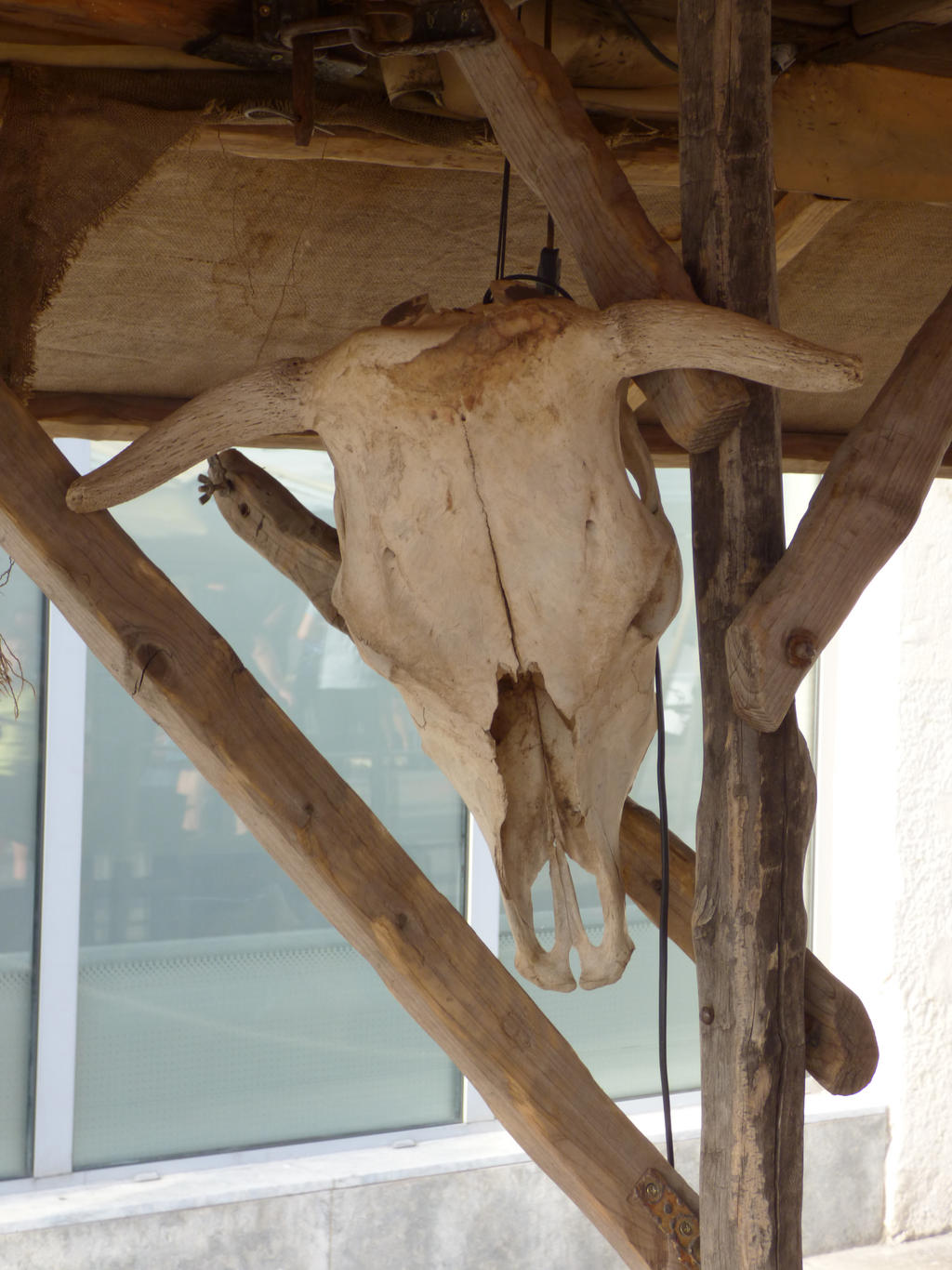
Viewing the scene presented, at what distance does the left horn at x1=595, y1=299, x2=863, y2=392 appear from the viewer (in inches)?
50.1

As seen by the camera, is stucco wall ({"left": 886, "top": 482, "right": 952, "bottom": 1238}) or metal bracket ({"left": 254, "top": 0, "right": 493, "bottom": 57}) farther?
stucco wall ({"left": 886, "top": 482, "right": 952, "bottom": 1238})

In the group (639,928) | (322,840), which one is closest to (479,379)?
(322,840)

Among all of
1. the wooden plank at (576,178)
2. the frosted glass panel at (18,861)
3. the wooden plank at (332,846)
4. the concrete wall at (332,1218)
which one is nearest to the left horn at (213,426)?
the wooden plank at (332,846)

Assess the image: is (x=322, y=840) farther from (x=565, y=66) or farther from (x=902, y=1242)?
(x=902, y=1242)

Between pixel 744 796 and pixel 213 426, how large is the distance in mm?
717

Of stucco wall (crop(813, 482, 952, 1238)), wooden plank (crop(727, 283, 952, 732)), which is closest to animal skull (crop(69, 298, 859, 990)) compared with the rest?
wooden plank (crop(727, 283, 952, 732))

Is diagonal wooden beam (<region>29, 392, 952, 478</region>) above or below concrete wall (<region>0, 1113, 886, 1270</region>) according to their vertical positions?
above

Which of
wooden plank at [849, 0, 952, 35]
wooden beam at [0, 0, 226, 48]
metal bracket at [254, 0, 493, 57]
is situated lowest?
metal bracket at [254, 0, 493, 57]

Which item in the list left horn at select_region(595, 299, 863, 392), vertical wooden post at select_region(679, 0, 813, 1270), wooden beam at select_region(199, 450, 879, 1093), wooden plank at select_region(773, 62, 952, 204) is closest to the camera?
left horn at select_region(595, 299, 863, 392)

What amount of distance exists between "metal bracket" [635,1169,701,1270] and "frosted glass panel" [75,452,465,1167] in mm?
3214

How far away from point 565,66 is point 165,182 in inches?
24.3

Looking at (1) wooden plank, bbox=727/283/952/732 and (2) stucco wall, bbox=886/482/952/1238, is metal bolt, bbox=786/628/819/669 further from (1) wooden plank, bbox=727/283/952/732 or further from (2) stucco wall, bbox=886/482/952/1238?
(2) stucco wall, bbox=886/482/952/1238

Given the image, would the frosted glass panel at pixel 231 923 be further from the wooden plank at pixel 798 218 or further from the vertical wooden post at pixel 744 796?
the vertical wooden post at pixel 744 796

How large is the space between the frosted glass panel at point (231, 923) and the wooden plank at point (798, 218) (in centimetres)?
296
